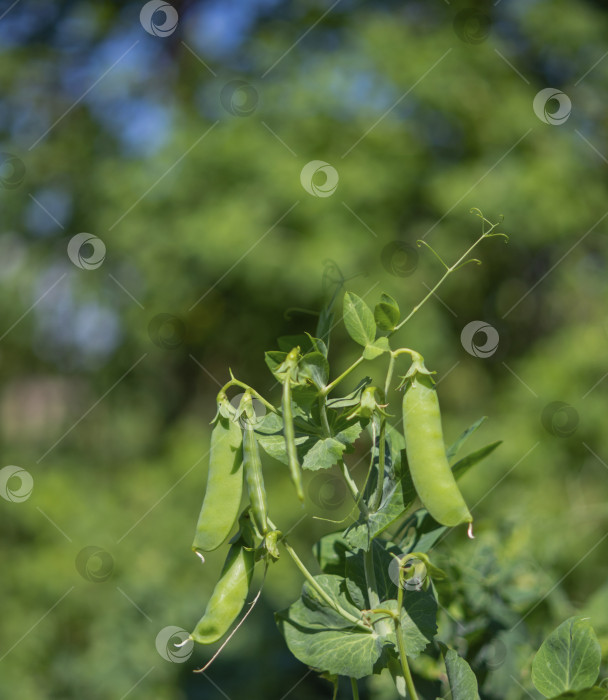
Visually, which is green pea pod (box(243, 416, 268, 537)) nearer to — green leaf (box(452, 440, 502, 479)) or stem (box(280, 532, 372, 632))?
stem (box(280, 532, 372, 632))

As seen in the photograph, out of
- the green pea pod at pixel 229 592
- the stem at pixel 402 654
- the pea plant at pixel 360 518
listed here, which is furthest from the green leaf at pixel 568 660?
the green pea pod at pixel 229 592

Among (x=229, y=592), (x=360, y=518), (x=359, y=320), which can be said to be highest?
(x=359, y=320)

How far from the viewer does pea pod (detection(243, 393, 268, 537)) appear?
19.6 inches

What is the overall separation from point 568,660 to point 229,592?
9.6 inches

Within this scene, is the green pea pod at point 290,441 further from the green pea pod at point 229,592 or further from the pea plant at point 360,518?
the green pea pod at point 229,592

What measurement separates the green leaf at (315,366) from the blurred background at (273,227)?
1.64 m

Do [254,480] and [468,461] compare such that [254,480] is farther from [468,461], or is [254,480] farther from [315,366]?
[468,461]

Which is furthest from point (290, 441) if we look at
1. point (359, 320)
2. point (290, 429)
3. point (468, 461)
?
point (468, 461)

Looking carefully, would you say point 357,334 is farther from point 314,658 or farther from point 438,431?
point 314,658

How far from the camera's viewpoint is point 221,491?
528 millimetres

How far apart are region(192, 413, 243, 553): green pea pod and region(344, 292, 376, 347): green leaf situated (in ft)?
0.37

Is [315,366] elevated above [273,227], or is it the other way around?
[273,227]

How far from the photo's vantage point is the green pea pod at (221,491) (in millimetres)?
524

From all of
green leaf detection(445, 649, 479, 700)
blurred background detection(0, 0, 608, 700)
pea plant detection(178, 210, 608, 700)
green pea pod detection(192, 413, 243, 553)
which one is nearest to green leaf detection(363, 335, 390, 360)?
pea plant detection(178, 210, 608, 700)
